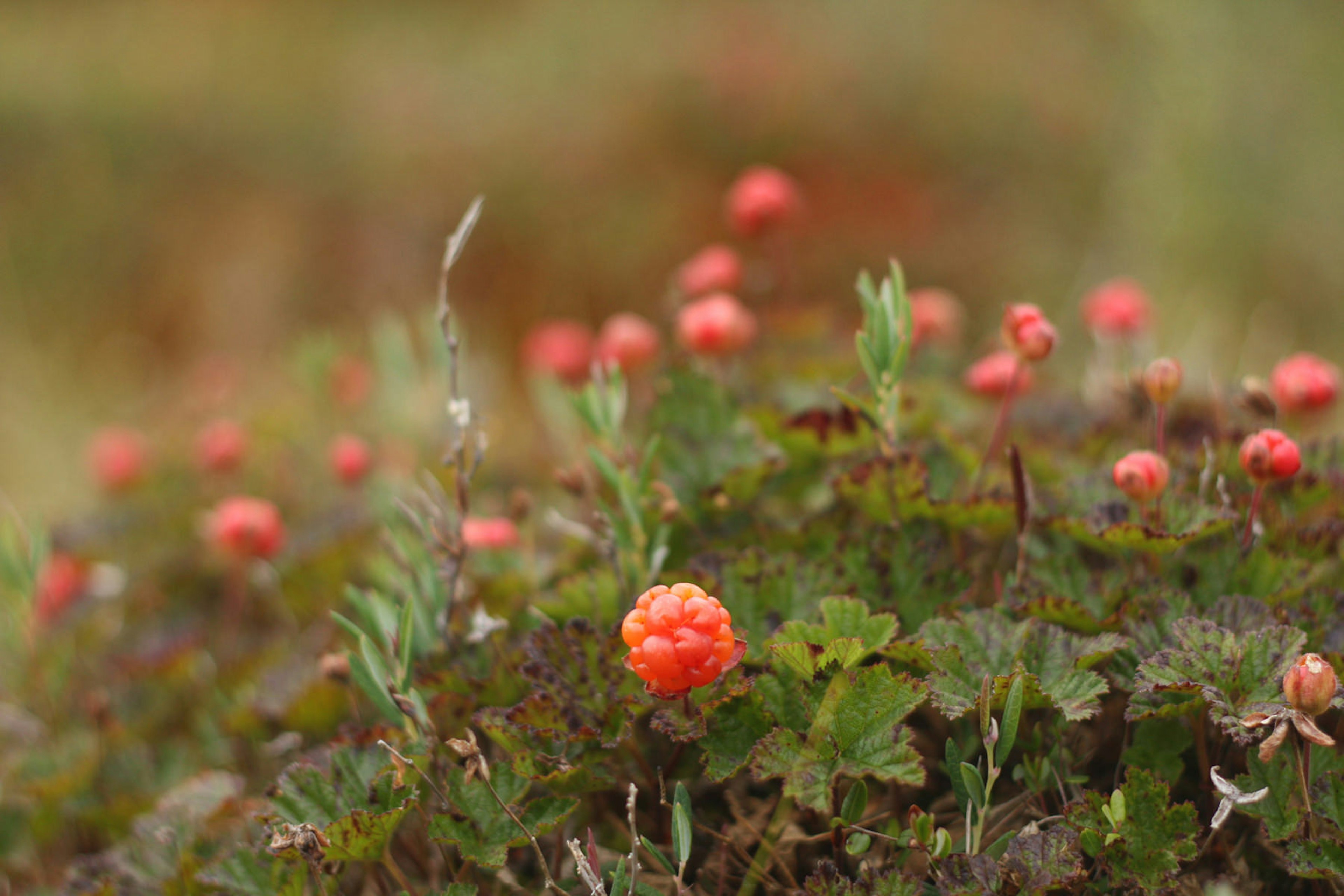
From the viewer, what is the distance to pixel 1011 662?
0.89 m

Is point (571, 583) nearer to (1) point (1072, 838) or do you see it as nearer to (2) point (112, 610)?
(1) point (1072, 838)

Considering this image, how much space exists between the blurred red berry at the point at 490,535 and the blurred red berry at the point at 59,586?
0.79 metres

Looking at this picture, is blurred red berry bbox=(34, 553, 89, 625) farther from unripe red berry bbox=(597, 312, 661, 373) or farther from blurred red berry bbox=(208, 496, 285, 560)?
unripe red berry bbox=(597, 312, 661, 373)

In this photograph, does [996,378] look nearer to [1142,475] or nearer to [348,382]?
[1142,475]

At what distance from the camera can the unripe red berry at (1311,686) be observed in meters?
0.75

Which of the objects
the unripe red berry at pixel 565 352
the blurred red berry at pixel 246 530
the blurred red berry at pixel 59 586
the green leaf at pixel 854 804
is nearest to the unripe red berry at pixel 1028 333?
the green leaf at pixel 854 804

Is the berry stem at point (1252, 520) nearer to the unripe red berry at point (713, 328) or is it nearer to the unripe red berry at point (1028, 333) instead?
the unripe red berry at point (1028, 333)

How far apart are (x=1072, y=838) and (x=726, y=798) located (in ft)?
1.16

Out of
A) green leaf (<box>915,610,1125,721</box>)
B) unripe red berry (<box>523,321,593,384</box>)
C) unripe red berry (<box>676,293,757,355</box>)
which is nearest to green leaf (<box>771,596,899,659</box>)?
green leaf (<box>915,610,1125,721</box>)

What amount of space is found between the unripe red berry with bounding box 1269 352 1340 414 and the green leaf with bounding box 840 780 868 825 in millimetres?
727

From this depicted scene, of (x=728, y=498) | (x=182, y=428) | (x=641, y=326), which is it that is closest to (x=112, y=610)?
(x=182, y=428)

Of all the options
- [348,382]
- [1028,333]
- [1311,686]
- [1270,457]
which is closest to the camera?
[1311,686]

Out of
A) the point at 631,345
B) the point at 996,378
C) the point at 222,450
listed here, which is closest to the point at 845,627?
the point at 996,378

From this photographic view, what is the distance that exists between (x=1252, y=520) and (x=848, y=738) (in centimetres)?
50
